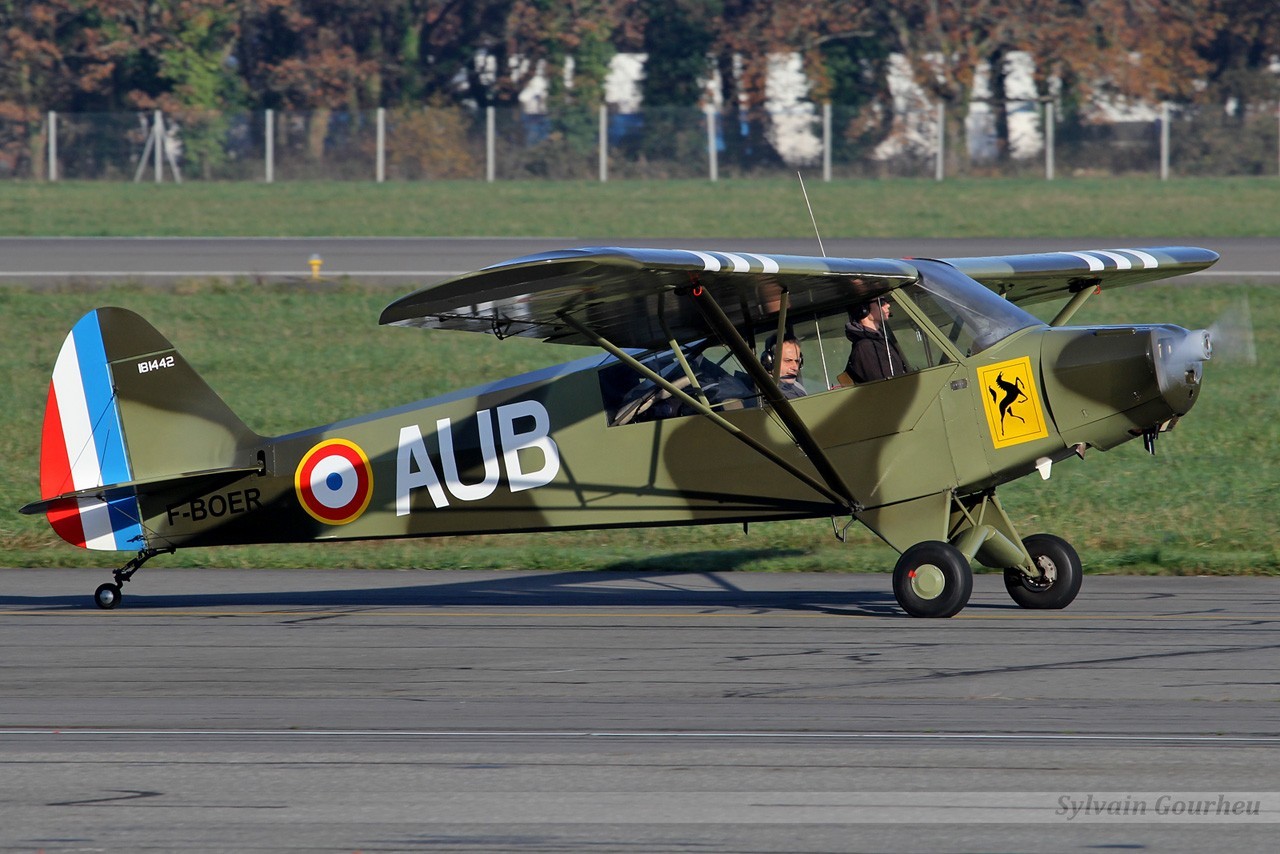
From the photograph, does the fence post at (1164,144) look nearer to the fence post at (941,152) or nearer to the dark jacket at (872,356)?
the fence post at (941,152)

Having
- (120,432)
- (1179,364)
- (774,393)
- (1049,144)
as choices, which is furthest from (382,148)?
(1179,364)

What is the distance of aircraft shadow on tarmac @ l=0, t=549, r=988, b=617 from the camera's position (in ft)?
36.8

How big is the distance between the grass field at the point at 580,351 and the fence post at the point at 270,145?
226 cm

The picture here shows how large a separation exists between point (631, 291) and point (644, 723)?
3.02 m

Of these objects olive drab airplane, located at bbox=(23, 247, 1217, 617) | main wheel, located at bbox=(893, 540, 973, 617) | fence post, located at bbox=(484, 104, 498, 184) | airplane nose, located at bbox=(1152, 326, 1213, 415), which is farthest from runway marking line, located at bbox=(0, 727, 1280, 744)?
fence post, located at bbox=(484, 104, 498, 184)

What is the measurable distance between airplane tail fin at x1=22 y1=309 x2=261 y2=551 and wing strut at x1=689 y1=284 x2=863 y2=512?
3391 mm

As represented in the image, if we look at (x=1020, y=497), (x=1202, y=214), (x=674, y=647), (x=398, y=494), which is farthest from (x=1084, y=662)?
(x=1202, y=214)

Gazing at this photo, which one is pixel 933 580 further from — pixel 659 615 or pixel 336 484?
pixel 336 484

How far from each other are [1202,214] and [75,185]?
27737 mm

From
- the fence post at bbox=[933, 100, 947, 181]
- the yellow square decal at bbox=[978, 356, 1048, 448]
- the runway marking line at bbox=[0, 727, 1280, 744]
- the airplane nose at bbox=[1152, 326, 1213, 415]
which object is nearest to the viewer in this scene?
the runway marking line at bbox=[0, 727, 1280, 744]

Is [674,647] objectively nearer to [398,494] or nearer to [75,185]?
[398,494]

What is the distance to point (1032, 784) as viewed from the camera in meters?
6.32

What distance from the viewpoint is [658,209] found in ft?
114

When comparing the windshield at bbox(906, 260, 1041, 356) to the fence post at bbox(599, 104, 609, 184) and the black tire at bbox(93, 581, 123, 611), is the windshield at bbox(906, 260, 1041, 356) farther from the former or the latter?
the fence post at bbox(599, 104, 609, 184)
